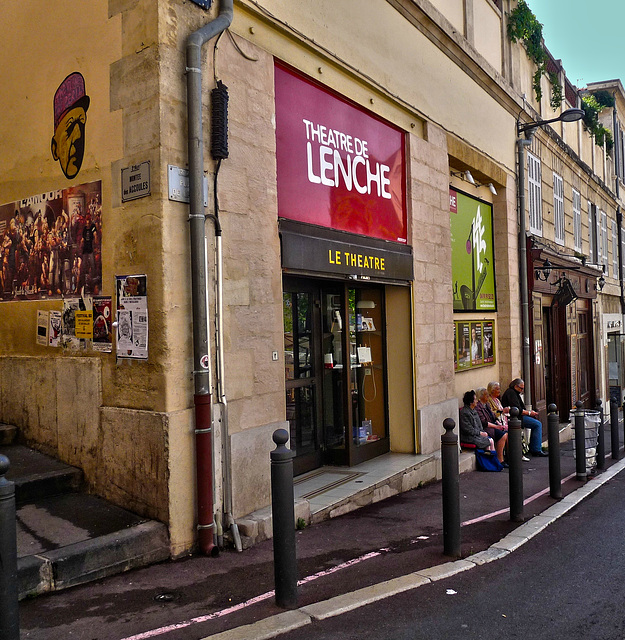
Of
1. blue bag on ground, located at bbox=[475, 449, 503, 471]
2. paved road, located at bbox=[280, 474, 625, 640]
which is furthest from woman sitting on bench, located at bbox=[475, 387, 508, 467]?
paved road, located at bbox=[280, 474, 625, 640]

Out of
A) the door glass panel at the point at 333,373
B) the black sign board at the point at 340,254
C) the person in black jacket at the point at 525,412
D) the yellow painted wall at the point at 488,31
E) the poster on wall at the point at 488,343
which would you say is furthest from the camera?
the poster on wall at the point at 488,343

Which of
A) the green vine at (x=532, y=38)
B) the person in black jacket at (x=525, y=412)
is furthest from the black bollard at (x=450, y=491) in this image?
the green vine at (x=532, y=38)

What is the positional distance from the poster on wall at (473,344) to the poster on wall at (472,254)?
12.0 inches

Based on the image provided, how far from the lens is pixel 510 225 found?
13.0m

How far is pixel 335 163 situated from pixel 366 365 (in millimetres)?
2711

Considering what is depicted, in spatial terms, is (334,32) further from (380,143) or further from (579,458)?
(579,458)

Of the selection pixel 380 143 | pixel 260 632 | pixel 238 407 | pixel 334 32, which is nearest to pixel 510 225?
pixel 380 143

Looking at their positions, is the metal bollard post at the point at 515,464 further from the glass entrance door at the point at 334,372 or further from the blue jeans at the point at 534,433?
the blue jeans at the point at 534,433

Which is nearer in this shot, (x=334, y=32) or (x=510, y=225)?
(x=334, y=32)

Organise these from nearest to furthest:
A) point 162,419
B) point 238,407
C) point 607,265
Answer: point 162,419 → point 238,407 → point 607,265

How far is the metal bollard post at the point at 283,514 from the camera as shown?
3945 millimetres

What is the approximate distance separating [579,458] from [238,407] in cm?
513

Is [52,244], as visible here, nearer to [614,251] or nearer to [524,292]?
[524,292]

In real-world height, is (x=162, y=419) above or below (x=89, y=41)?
below
